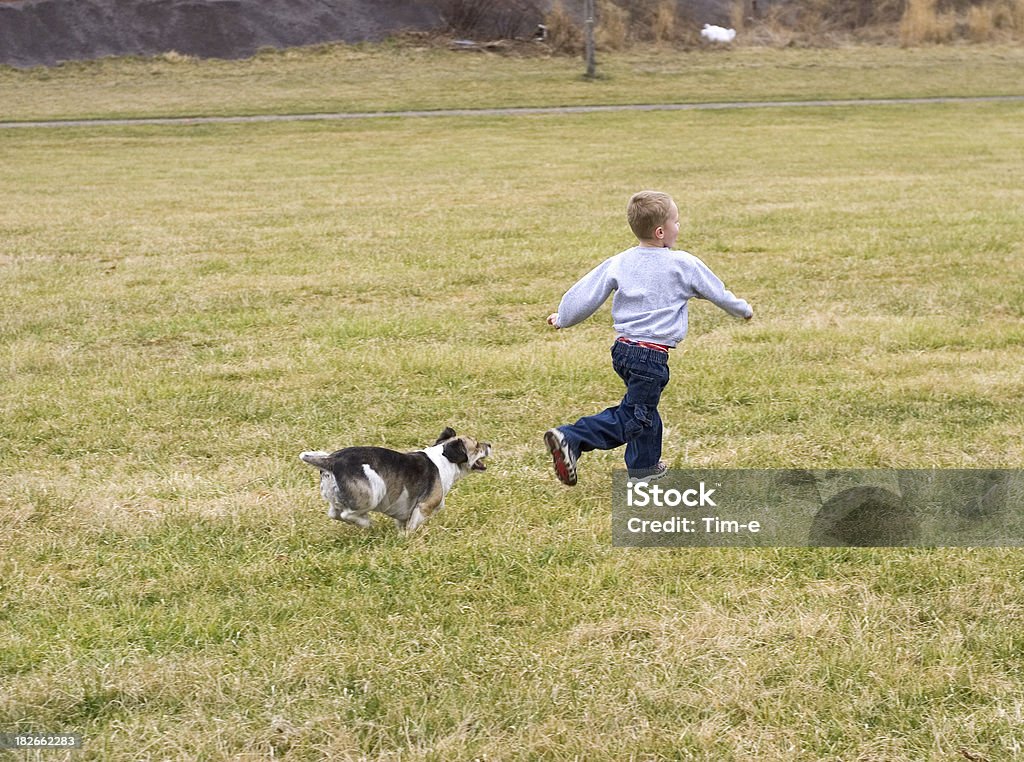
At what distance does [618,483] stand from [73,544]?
2446mm

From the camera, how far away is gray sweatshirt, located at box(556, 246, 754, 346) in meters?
5.28

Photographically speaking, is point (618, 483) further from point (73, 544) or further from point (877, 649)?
point (73, 544)

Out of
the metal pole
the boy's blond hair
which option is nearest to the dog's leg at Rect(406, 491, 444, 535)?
the boy's blond hair

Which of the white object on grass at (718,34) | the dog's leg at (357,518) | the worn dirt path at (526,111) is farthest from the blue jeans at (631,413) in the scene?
the white object on grass at (718,34)

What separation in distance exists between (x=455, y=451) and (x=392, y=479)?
20.1 inches

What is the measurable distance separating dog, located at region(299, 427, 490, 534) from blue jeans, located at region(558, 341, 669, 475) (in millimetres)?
519

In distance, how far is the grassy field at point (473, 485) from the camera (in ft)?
12.1

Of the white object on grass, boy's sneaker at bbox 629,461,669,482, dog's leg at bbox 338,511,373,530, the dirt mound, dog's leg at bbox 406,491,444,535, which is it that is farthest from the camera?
→ the white object on grass

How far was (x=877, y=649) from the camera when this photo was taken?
4.00 metres

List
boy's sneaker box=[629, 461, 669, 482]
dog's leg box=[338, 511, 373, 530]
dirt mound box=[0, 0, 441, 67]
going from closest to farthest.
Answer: dog's leg box=[338, 511, 373, 530] → boy's sneaker box=[629, 461, 669, 482] → dirt mound box=[0, 0, 441, 67]

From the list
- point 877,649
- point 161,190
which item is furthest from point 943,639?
point 161,190

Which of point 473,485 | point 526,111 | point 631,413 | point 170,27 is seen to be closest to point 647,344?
point 631,413

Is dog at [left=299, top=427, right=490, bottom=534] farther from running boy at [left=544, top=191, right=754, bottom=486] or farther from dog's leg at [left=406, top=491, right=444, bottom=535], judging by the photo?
running boy at [left=544, top=191, right=754, bottom=486]

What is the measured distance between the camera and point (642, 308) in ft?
17.4
